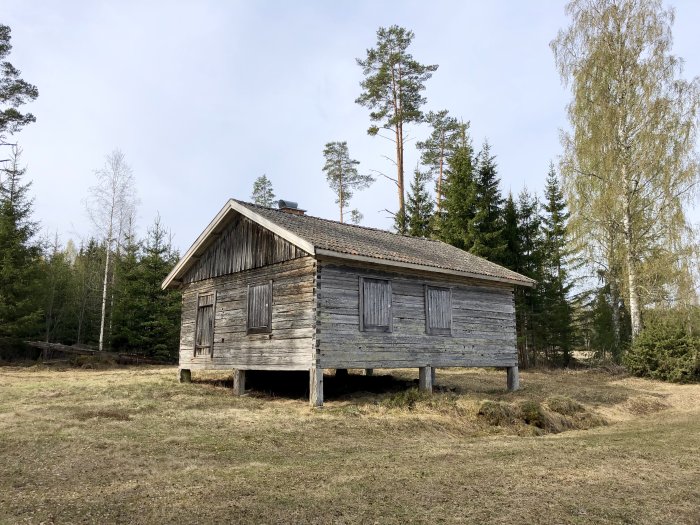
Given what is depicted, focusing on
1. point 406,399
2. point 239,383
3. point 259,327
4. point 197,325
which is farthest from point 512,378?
point 197,325

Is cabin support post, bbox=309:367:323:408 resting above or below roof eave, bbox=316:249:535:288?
below

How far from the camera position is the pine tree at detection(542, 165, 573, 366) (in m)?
33.8

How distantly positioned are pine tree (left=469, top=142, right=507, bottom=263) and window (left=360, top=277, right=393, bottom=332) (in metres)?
16.0

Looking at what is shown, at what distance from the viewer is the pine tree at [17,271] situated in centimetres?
3122

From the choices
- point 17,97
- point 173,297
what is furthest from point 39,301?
point 17,97

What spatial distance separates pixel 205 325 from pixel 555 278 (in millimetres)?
24386

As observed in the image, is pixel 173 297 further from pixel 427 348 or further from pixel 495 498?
pixel 495 498

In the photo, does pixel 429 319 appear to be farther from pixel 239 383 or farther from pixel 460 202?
pixel 460 202

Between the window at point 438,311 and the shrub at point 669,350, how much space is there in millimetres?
12619

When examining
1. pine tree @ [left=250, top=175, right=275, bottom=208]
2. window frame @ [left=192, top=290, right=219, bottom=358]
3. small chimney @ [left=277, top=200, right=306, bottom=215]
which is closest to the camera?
window frame @ [left=192, top=290, right=219, bottom=358]

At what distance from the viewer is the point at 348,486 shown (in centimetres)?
700

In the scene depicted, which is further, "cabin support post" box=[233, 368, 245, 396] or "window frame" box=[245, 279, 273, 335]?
"cabin support post" box=[233, 368, 245, 396]

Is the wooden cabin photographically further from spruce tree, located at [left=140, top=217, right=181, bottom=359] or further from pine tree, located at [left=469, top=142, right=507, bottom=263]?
spruce tree, located at [left=140, top=217, right=181, bottom=359]

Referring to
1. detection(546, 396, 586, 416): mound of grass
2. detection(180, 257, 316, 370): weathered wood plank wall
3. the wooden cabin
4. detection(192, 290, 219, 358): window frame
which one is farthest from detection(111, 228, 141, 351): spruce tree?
detection(546, 396, 586, 416): mound of grass
